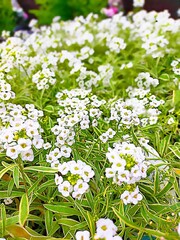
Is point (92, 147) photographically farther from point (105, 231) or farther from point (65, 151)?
point (105, 231)

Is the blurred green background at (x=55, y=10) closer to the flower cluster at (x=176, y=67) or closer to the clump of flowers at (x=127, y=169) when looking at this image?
the flower cluster at (x=176, y=67)

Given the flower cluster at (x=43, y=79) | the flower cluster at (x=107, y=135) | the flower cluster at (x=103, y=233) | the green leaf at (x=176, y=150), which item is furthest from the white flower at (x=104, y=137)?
the flower cluster at (x=43, y=79)

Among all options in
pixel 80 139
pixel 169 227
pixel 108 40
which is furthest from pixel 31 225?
pixel 108 40

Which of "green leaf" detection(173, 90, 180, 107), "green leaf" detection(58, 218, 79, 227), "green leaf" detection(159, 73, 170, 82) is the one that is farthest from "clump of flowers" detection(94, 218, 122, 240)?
"green leaf" detection(159, 73, 170, 82)

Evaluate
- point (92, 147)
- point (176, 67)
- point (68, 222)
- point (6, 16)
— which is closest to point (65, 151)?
point (92, 147)

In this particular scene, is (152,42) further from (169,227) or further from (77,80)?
(169,227)

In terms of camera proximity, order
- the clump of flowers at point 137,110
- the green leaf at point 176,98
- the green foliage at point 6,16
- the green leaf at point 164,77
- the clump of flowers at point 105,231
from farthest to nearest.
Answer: the green foliage at point 6,16 < the green leaf at point 164,77 < the green leaf at point 176,98 < the clump of flowers at point 137,110 < the clump of flowers at point 105,231
